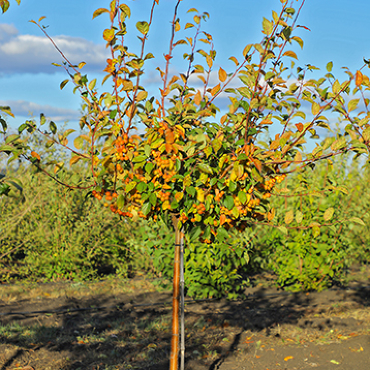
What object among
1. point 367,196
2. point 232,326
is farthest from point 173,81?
point 367,196

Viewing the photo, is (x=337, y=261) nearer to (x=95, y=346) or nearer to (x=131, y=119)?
(x=95, y=346)

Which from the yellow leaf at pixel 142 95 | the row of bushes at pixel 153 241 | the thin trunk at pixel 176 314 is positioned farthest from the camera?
the row of bushes at pixel 153 241

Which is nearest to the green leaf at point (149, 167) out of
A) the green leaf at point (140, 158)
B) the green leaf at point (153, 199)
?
the green leaf at point (140, 158)

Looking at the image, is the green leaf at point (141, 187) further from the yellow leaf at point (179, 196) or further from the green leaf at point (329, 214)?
the green leaf at point (329, 214)

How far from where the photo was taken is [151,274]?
6.61m

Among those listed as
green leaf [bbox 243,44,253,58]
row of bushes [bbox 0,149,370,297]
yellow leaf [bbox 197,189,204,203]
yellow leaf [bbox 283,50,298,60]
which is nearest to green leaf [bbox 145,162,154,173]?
yellow leaf [bbox 197,189,204,203]

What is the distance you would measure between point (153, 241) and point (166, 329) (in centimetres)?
116

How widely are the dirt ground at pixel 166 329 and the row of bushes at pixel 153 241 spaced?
332mm

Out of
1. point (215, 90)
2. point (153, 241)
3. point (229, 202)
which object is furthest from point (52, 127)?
point (153, 241)

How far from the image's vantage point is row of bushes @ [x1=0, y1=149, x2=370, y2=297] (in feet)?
17.3

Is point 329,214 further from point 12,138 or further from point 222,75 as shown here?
point 12,138

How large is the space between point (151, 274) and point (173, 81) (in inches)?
188

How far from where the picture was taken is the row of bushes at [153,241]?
5285 millimetres

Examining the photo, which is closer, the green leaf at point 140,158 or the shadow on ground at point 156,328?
the green leaf at point 140,158
